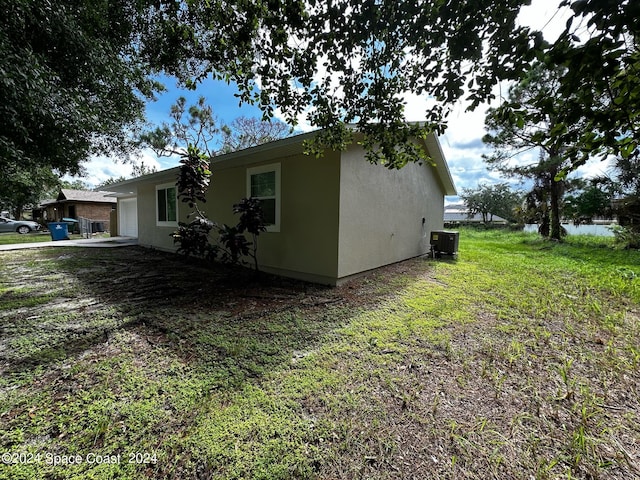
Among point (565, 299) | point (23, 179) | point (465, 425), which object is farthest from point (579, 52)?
point (23, 179)

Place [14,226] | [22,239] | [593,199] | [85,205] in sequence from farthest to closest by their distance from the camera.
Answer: [85,205]
[14,226]
[22,239]
[593,199]

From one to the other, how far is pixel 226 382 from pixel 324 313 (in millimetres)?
1753

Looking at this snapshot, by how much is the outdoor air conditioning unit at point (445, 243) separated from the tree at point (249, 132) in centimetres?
1395

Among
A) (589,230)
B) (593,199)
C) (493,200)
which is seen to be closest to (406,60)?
(593,199)

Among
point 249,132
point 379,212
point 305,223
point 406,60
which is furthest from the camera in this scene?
point 249,132

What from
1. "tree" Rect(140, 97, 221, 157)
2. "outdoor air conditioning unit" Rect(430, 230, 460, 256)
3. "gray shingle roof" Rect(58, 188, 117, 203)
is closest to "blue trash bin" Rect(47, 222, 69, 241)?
"tree" Rect(140, 97, 221, 157)

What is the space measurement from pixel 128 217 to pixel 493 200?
3195 centimetres

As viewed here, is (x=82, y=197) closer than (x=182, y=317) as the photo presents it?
No

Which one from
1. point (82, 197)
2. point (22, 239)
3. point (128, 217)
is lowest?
point (22, 239)

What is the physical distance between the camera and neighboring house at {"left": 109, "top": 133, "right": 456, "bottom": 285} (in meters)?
4.84

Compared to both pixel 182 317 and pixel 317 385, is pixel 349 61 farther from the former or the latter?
pixel 182 317

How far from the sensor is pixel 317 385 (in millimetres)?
2057

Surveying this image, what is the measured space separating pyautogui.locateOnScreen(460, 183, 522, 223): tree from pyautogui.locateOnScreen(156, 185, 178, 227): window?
2878cm

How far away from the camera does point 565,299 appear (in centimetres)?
422
